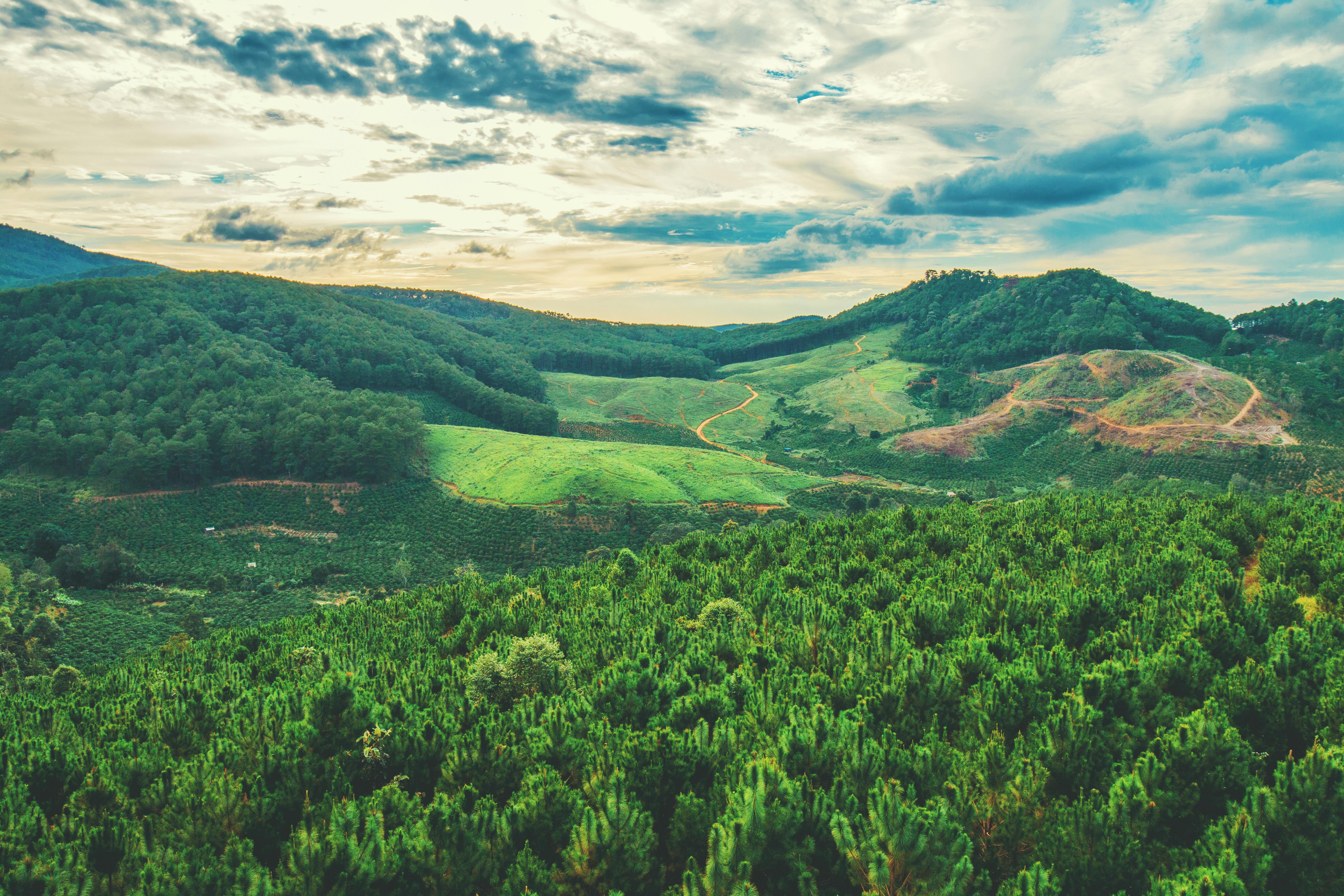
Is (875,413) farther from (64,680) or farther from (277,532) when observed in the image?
(64,680)

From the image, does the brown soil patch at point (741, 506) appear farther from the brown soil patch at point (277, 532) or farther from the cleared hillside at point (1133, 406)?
the brown soil patch at point (277, 532)

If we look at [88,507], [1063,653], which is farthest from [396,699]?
[88,507]

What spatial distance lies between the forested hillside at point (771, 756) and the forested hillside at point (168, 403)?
112 m

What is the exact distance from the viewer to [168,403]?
5610 inches

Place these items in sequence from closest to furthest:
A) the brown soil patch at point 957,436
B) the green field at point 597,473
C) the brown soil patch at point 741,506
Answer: the brown soil patch at point 741,506, the green field at point 597,473, the brown soil patch at point 957,436

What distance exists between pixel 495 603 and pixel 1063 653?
30.3 metres

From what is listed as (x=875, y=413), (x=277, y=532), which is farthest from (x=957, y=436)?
(x=277, y=532)

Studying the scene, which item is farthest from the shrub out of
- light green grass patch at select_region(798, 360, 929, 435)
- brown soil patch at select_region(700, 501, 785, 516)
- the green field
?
light green grass patch at select_region(798, 360, 929, 435)

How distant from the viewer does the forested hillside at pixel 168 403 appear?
12156 cm

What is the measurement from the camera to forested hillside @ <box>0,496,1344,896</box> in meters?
11.5

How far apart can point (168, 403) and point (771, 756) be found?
175734 mm

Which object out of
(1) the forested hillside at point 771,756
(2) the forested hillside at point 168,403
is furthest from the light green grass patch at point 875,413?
(1) the forested hillside at point 771,756

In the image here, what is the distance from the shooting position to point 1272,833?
11.3m

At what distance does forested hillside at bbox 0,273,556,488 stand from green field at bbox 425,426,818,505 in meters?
15.1
